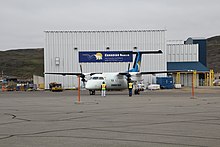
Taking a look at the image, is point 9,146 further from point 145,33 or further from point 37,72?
point 37,72

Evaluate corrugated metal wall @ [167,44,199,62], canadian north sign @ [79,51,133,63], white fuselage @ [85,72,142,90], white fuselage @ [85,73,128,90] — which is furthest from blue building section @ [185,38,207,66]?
white fuselage @ [85,73,128,90]

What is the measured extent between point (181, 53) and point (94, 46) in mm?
17961

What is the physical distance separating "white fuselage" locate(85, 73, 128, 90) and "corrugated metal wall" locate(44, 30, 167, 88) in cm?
2440

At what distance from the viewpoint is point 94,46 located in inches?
2761

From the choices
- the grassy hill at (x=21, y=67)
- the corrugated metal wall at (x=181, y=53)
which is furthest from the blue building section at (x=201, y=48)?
the grassy hill at (x=21, y=67)

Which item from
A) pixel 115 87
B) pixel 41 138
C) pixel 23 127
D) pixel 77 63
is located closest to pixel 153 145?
pixel 41 138

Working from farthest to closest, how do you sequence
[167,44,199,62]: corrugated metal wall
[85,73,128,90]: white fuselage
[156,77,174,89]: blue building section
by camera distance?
1. [167,44,199,62]: corrugated metal wall
2. [156,77,174,89]: blue building section
3. [85,73,128,90]: white fuselage

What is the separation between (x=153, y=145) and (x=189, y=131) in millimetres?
2724

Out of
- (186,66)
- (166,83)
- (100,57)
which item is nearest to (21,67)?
(186,66)

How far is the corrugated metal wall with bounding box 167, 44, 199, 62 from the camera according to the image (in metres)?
76.7

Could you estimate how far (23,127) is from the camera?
13.4 metres

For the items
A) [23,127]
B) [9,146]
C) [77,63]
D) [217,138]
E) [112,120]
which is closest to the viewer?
[9,146]

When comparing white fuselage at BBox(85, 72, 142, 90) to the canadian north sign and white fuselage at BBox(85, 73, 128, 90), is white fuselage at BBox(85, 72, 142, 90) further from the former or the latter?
the canadian north sign

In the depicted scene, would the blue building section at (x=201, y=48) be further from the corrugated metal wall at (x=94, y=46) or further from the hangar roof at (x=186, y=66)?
the corrugated metal wall at (x=94, y=46)
